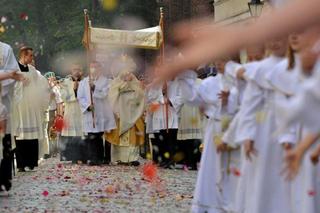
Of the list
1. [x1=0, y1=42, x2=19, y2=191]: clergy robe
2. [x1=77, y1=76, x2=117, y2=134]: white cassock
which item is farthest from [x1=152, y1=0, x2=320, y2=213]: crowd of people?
[x1=77, y1=76, x2=117, y2=134]: white cassock

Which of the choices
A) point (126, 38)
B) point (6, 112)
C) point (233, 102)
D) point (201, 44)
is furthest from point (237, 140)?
point (126, 38)

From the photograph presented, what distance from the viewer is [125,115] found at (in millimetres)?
17406

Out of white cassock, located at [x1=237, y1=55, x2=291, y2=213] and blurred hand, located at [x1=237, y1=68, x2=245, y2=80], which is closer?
white cassock, located at [x1=237, y1=55, x2=291, y2=213]

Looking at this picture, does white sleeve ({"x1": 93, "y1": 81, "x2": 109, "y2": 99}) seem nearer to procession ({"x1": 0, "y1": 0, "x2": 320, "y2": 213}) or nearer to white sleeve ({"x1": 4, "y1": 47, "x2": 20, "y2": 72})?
procession ({"x1": 0, "y1": 0, "x2": 320, "y2": 213})

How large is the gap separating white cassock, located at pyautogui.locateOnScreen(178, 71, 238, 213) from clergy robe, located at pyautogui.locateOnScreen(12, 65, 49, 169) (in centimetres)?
763

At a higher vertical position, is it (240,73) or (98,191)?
(240,73)

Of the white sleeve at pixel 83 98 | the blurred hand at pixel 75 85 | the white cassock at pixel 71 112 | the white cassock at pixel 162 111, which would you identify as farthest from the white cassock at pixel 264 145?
the white cassock at pixel 71 112

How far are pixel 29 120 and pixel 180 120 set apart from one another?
305cm

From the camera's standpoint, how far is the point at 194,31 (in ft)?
6.62

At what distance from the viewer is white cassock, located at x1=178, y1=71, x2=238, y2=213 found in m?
7.58

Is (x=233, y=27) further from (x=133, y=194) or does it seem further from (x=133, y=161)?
(x=133, y=161)

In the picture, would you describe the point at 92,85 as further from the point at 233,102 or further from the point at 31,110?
the point at 233,102

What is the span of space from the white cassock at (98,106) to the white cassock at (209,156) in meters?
9.75

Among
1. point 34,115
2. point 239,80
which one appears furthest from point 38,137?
point 239,80
